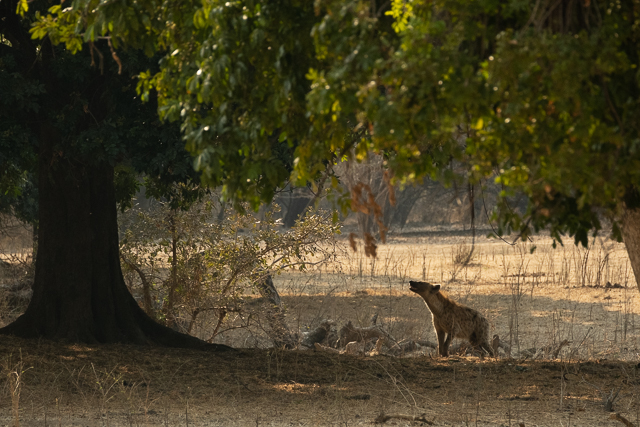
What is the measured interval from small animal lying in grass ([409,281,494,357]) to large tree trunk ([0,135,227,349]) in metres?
3.90

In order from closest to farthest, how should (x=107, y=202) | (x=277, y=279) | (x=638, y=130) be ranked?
1. (x=638, y=130)
2. (x=107, y=202)
3. (x=277, y=279)

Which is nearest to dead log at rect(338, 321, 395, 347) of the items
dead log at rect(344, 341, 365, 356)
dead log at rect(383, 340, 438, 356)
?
dead log at rect(383, 340, 438, 356)

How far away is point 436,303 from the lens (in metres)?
10.1

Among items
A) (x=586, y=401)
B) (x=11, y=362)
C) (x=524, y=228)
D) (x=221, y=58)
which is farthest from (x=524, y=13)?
(x=11, y=362)

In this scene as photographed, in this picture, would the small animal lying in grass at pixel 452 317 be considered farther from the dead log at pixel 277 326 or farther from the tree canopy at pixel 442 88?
the tree canopy at pixel 442 88

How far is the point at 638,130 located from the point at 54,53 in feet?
23.1

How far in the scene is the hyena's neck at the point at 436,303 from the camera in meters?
10.1

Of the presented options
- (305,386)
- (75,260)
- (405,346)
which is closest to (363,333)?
(405,346)

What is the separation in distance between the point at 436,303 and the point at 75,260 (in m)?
4.83

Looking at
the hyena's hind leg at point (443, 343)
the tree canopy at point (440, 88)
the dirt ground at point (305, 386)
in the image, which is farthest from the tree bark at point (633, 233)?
the hyena's hind leg at point (443, 343)

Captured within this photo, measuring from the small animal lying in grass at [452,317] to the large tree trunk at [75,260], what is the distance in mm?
3898

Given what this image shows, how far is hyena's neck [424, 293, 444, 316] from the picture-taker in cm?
1007

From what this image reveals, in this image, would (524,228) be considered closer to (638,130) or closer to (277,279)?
(638,130)

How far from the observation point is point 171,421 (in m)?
7.05
